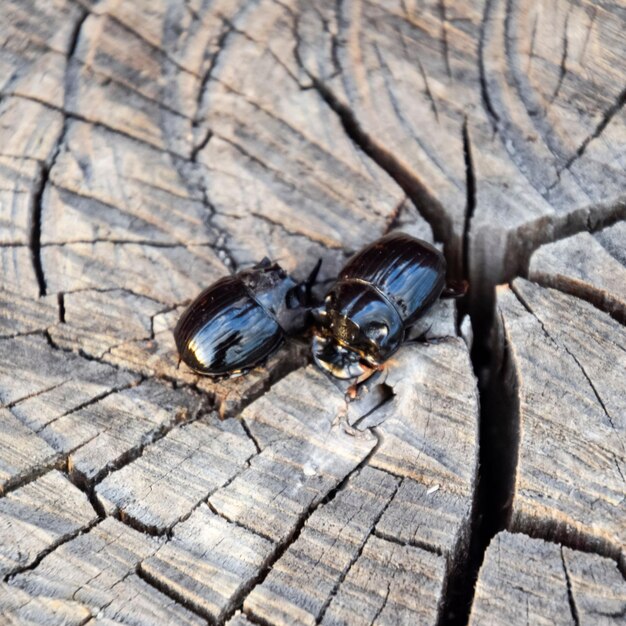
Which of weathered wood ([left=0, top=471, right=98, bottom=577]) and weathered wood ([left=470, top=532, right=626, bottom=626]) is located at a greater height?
weathered wood ([left=470, top=532, right=626, bottom=626])

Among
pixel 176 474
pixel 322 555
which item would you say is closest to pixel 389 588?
pixel 322 555

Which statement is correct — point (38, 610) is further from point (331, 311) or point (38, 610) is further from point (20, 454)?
point (331, 311)

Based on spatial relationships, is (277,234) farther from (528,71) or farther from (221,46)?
(528,71)

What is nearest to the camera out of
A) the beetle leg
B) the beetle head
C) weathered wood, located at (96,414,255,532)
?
weathered wood, located at (96,414,255,532)

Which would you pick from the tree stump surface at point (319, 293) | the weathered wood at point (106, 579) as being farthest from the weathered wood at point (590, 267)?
the weathered wood at point (106, 579)

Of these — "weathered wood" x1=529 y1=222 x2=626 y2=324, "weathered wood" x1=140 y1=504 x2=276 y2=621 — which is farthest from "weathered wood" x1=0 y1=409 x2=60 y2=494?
"weathered wood" x1=529 y1=222 x2=626 y2=324

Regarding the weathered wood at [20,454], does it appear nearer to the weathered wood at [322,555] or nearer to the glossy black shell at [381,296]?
the weathered wood at [322,555]

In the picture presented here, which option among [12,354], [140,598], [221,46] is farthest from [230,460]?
[221,46]

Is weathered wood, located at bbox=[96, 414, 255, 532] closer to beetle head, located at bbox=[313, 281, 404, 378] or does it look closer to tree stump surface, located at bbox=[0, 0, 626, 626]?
tree stump surface, located at bbox=[0, 0, 626, 626]
